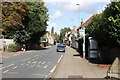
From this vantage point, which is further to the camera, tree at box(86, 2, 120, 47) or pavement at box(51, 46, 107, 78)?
tree at box(86, 2, 120, 47)

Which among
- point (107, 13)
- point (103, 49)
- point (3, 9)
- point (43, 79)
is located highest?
point (3, 9)

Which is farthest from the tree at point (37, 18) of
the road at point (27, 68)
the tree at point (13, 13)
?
the road at point (27, 68)

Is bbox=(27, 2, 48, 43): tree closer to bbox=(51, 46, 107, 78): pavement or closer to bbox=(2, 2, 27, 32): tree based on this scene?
bbox=(2, 2, 27, 32): tree

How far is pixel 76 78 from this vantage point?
12.9 metres

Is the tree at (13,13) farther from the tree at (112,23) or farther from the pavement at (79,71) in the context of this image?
the tree at (112,23)

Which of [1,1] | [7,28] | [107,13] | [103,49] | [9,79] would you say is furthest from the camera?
[7,28]

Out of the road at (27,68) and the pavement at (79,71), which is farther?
the road at (27,68)

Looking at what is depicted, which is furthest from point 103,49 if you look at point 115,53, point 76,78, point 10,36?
point 10,36

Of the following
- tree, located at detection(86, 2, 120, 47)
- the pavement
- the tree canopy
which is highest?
the tree canopy

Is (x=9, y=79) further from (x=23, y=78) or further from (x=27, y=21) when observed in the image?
(x=27, y=21)

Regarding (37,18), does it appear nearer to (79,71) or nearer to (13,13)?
(13,13)

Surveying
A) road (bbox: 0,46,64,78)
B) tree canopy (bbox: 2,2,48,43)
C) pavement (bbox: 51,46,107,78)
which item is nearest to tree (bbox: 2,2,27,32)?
tree canopy (bbox: 2,2,48,43)

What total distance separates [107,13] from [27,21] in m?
37.8

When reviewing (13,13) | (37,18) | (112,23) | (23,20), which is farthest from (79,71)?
(37,18)
